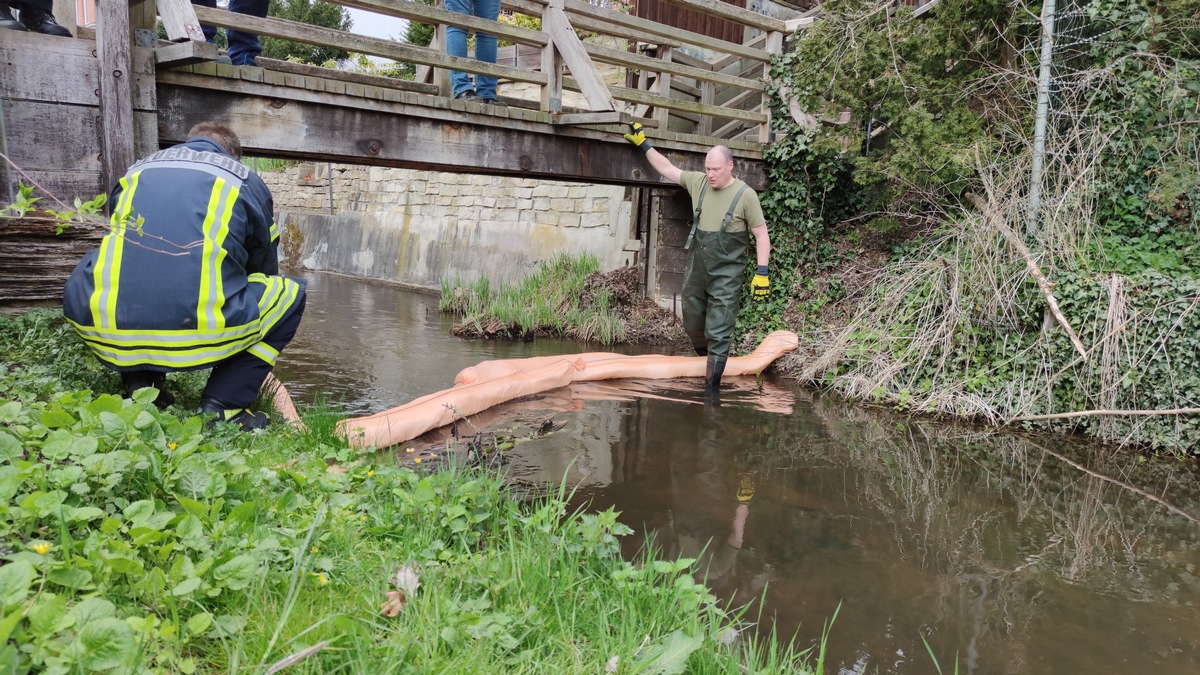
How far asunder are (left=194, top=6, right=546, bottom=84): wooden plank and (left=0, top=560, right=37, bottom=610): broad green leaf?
13.3 ft

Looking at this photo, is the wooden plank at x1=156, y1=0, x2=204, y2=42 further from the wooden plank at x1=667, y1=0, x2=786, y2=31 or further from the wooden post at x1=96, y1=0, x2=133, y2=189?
the wooden plank at x1=667, y1=0, x2=786, y2=31

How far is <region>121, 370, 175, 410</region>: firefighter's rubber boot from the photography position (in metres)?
3.82

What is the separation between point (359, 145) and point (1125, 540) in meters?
5.26

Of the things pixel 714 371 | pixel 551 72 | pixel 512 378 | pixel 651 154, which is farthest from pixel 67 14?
pixel 714 371

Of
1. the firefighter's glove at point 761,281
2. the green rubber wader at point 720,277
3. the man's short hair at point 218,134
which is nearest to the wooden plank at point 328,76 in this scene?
the man's short hair at point 218,134

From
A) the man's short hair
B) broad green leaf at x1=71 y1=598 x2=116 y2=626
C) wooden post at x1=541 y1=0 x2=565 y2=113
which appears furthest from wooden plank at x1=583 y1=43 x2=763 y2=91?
broad green leaf at x1=71 y1=598 x2=116 y2=626

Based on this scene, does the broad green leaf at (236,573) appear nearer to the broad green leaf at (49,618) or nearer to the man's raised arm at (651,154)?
the broad green leaf at (49,618)

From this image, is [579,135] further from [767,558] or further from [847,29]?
[767,558]

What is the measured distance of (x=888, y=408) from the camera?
6.58 meters

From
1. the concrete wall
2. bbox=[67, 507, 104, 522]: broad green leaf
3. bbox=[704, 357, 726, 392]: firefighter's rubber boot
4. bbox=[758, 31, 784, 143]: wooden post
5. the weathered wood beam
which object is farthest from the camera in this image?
the concrete wall

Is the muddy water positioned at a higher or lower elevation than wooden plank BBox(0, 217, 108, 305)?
lower

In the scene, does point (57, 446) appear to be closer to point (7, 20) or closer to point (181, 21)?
point (181, 21)

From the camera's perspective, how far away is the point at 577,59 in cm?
639

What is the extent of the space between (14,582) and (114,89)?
3741mm
